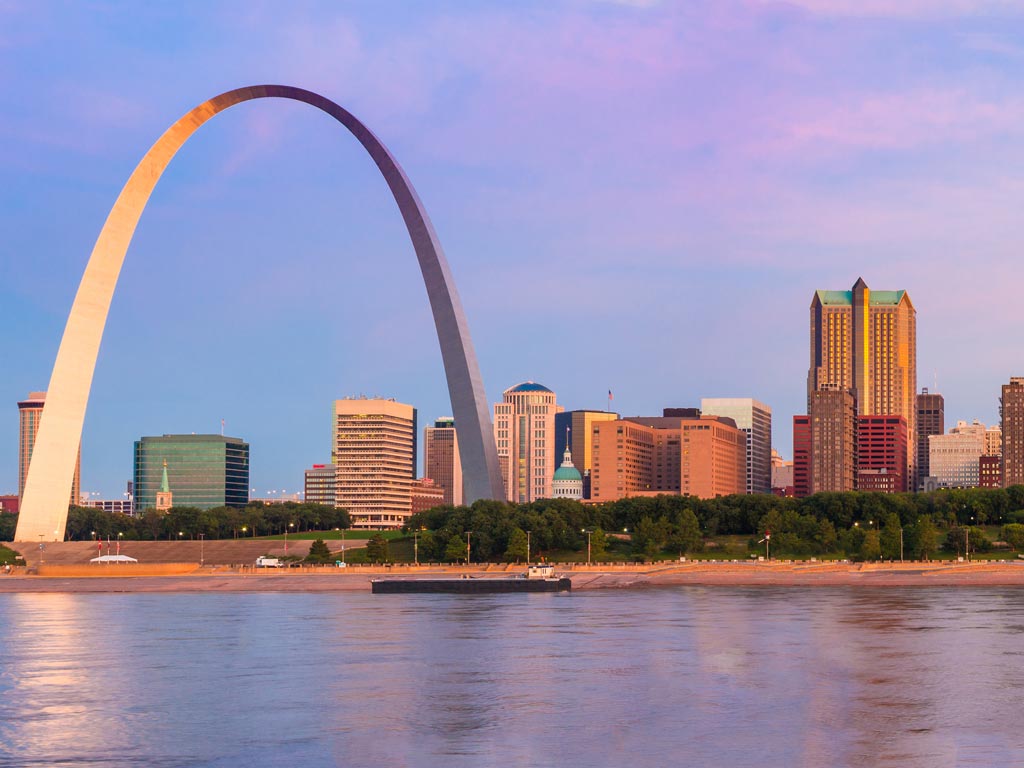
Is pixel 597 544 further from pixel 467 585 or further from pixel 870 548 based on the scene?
pixel 467 585

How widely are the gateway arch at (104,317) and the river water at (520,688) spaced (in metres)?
31.4

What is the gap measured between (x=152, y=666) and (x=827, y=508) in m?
92.1

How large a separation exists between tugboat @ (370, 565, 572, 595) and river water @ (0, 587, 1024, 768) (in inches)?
839

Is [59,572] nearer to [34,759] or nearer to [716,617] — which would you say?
[716,617]

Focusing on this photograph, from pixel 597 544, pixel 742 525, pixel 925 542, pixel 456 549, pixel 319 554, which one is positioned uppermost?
pixel 742 525

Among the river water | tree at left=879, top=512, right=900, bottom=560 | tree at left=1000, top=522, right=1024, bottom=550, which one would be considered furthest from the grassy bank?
tree at left=1000, top=522, right=1024, bottom=550

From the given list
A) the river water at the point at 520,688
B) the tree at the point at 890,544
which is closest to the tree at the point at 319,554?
the tree at the point at 890,544

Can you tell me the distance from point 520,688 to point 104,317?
7138cm

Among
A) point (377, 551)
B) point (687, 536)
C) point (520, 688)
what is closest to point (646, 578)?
point (687, 536)

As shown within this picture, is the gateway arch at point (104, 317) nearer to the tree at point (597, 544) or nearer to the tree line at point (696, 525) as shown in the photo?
the tree line at point (696, 525)

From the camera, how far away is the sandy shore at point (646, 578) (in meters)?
93.8

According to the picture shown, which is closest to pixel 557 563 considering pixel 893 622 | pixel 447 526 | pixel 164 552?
pixel 447 526

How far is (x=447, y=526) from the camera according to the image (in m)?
112

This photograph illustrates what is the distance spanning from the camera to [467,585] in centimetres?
8931
